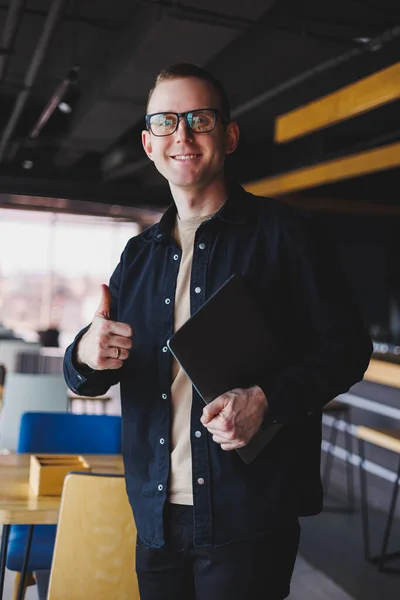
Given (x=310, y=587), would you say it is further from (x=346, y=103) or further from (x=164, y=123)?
(x=346, y=103)

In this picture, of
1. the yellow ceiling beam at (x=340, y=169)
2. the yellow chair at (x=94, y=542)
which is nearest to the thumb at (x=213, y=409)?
the yellow chair at (x=94, y=542)

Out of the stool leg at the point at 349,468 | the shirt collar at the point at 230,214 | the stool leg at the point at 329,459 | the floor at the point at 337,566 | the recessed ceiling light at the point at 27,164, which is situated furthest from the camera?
the recessed ceiling light at the point at 27,164

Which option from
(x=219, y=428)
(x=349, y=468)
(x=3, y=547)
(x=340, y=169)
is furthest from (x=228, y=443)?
(x=340, y=169)

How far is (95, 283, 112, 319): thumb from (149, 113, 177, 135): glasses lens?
33 centimetres

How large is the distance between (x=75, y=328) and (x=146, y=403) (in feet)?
42.1

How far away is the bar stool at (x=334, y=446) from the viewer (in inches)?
193

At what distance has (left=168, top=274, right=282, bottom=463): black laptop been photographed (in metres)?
1.19

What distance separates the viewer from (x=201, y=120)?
1332mm

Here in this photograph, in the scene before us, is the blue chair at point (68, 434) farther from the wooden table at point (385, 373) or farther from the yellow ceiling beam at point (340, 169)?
the yellow ceiling beam at point (340, 169)

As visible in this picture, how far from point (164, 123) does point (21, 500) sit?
142 cm

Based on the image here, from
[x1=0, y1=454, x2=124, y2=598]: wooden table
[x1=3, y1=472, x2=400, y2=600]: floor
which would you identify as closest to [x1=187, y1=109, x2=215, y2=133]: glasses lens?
[x1=0, y1=454, x2=124, y2=598]: wooden table

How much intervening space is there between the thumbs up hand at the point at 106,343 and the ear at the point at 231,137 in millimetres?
438

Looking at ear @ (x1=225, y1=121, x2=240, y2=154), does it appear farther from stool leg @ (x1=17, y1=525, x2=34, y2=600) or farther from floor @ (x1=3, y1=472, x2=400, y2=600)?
floor @ (x1=3, y1=472, x2=400, y2=600)

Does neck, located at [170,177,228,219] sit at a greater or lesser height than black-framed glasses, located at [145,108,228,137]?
lesser
